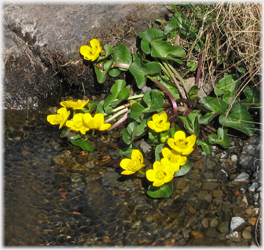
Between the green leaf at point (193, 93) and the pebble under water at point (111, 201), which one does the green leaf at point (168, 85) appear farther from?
the pebble under water at point (111, 201)

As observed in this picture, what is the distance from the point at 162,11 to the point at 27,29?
1868 millimetres

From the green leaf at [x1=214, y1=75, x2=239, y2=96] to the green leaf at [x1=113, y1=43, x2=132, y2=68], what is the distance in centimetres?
107

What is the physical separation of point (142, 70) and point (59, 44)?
1.29 meters

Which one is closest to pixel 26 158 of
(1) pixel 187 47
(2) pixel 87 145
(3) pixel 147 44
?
(2) pixel 87 145

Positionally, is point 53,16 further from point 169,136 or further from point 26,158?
point 169,136

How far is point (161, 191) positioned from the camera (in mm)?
2992

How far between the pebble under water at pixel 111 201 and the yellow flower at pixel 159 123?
0.57m

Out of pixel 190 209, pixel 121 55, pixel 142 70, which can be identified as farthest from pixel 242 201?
pixel 121 55

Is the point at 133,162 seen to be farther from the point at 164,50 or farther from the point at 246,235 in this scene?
the point at 164,50

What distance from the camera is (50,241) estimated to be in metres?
2.76

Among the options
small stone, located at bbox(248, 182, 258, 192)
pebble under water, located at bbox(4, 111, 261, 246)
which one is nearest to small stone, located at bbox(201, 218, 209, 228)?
pebble under water, located at bbox(4, 111, 261, 246)

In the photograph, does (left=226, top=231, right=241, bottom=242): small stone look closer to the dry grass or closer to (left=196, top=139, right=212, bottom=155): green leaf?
(left=196, top=139, right=212, bottom=155): green leaf

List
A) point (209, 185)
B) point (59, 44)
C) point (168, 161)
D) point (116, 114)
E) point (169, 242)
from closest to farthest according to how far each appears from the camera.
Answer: point (169, 242)
point (168, 161)
point (209, 185)
point (116, 114)
point (59, 44)

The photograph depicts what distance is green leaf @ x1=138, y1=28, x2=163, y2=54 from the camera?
144 inches
